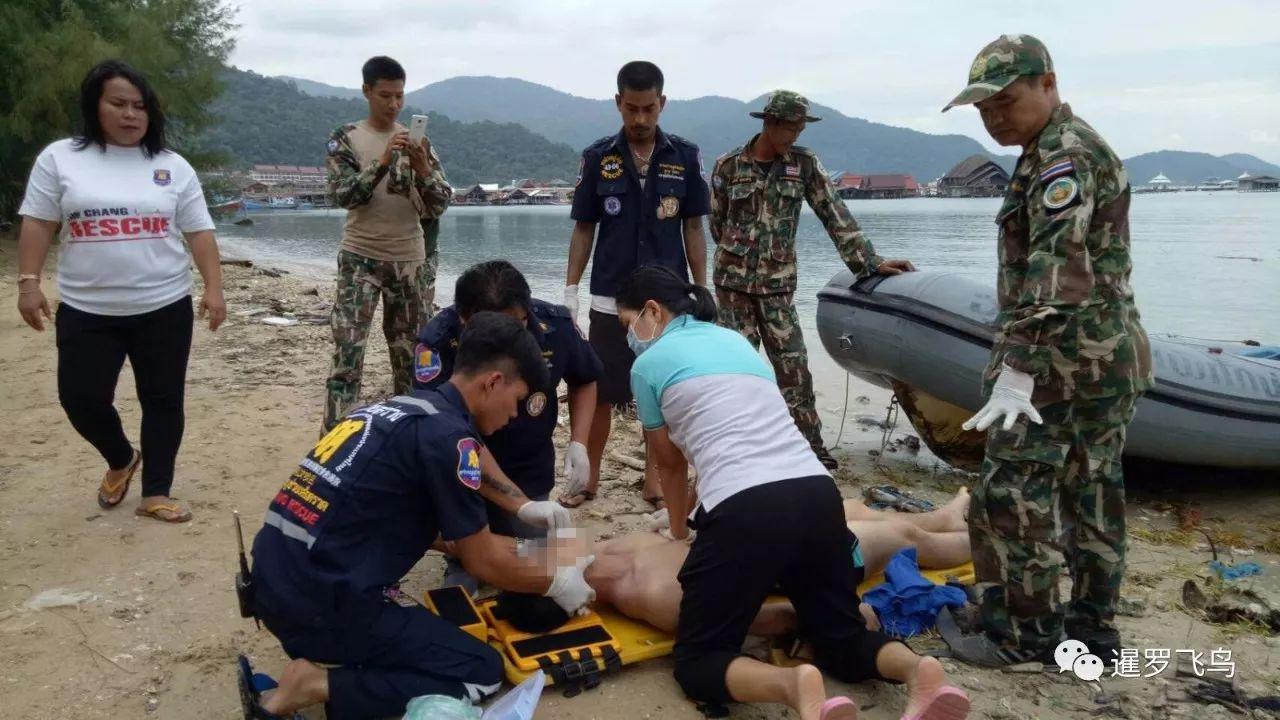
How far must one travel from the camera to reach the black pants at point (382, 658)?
2.14 meters

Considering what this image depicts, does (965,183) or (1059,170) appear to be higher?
(965,183)

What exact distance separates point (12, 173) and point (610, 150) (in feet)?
57.3

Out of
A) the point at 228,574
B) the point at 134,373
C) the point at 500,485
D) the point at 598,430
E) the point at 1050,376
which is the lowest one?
the point at 228,574

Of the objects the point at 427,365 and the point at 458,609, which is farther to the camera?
the point at 427,365

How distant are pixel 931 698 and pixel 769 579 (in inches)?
17.1

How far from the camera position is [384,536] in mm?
2121

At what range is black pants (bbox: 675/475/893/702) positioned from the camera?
7.14 feet

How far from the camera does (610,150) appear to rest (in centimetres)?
396

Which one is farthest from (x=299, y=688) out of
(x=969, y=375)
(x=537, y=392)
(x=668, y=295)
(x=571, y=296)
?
(x=969, y=375)

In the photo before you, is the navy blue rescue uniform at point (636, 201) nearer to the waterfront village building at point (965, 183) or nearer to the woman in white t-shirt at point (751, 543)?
the woman in white t-shirt at point (751, 543)

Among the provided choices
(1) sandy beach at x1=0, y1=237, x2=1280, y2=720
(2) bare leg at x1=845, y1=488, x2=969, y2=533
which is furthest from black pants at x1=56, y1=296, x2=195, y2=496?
(2) bare leg at x1=845, y1=488, x2=969, y2=533

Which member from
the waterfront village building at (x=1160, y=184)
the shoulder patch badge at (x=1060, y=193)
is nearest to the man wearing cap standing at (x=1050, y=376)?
the shoulder patch badge at (x=1060, y=193)

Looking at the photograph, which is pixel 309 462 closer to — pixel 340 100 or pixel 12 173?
pixel 12 173

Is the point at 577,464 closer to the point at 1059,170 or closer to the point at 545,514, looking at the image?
the point at 545,514
